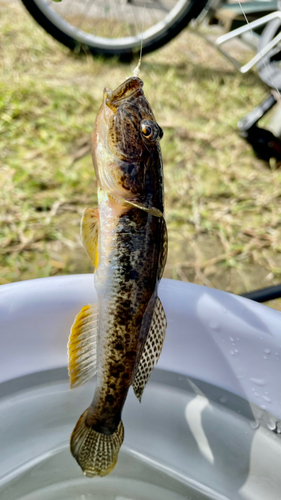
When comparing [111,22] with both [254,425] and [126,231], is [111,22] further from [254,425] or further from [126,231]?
[254,425]

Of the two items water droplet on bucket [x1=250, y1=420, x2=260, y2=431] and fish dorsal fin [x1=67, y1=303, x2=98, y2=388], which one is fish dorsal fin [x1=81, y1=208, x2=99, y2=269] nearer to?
fish dorsal fin [x1=67, y1=303, x2=98, y2=388]

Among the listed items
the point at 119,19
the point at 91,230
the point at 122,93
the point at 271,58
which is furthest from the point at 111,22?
the point at 91,230

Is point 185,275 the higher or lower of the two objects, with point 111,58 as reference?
lower

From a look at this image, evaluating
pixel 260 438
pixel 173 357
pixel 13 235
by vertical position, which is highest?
pixel 13 235

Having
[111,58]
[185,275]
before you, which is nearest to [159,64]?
[111,58]

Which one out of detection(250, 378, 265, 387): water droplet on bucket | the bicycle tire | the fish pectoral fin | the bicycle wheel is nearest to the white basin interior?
detection(250, 378, 265, 387): water droplet on bucket

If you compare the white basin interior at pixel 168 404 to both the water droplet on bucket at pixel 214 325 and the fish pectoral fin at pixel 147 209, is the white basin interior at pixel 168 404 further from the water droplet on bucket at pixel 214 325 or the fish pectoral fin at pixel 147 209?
the fish pectoral fin at pixel 147 209

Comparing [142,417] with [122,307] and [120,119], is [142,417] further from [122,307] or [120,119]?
[120,119]
